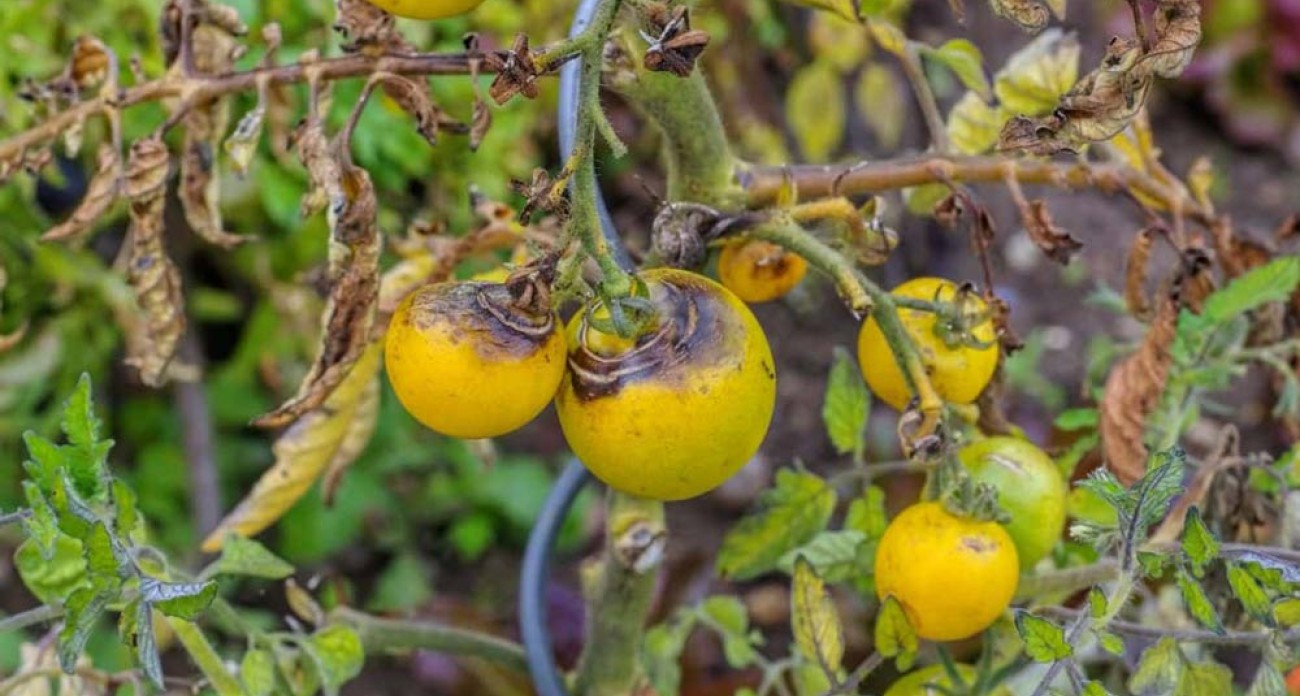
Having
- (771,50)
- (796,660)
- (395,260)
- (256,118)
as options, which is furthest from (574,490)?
(771,50)

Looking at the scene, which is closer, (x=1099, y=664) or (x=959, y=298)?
(x=959, y=298)

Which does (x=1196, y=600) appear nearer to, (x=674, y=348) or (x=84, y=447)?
(x=674, y=348)

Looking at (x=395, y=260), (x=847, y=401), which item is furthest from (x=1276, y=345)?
(x=395, y=260)

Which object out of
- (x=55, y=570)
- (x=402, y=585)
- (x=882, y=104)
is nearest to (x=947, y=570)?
(x=55, y=570)

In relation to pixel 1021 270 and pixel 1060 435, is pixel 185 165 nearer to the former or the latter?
pixel 1060 435

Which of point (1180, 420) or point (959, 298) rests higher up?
point (959, 298)

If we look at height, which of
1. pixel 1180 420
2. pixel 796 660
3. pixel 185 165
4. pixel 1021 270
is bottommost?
pixel 1021 270

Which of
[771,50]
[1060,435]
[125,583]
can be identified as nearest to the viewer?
[125,583]

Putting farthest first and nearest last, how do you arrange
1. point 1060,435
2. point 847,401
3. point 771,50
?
point 771,50 < point 1060,435 < point 847,401
